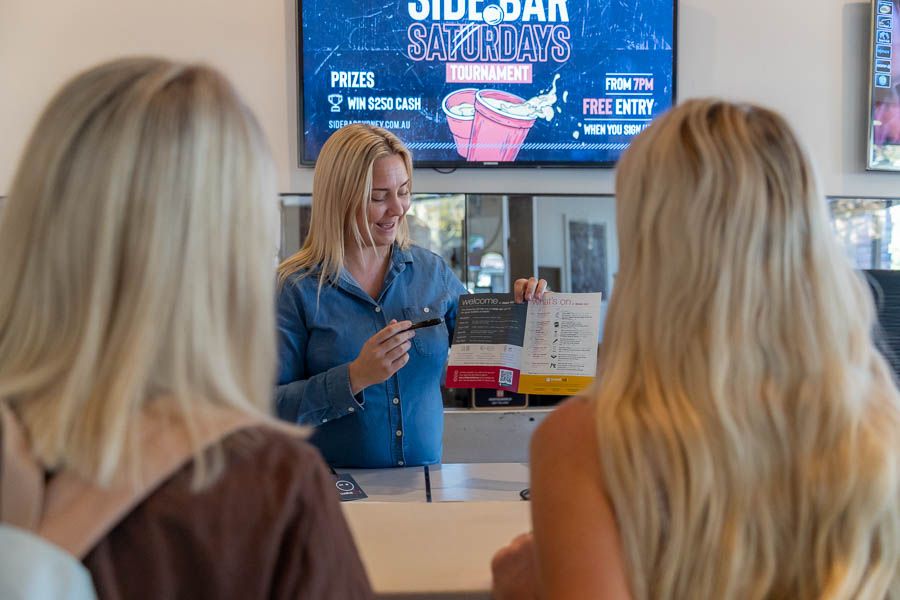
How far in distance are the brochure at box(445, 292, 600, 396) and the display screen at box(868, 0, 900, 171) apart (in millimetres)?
2120

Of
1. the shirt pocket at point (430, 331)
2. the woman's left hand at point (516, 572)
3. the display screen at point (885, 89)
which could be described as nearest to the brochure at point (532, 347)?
the shirt pocket at point (430, 331)

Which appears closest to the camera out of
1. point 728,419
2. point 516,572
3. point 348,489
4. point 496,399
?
point 728,419

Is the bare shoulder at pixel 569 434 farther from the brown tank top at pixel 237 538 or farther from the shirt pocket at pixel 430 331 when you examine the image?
the shirt pocket at pixel 430 331

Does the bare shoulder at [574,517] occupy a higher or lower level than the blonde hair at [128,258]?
lower

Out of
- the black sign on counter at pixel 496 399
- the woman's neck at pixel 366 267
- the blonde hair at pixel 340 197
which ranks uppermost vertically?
the blonde hair at pixel 340 197

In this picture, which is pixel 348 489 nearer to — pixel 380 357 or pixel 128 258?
pixel 380 357

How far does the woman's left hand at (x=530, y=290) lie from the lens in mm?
2312

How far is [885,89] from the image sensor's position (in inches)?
145

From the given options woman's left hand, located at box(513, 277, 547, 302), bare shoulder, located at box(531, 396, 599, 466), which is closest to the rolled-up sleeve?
woman's left hand, located at box(513, 277, 547, 302)

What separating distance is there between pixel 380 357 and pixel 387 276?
40 centimetres

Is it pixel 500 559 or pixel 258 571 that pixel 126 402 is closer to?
pixel 258 571

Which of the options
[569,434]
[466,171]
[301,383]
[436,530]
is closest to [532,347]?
[301,383]

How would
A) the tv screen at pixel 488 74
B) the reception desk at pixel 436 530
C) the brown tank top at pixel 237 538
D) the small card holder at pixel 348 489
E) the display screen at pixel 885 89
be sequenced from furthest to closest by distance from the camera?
the display screen at pixel 885 89
the tv screen at pixel 488 74
the small card holder at pixel 348 489
the reception desk at pixel 436 530
the brown tank top at pixel 237 538

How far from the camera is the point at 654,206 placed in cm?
106
